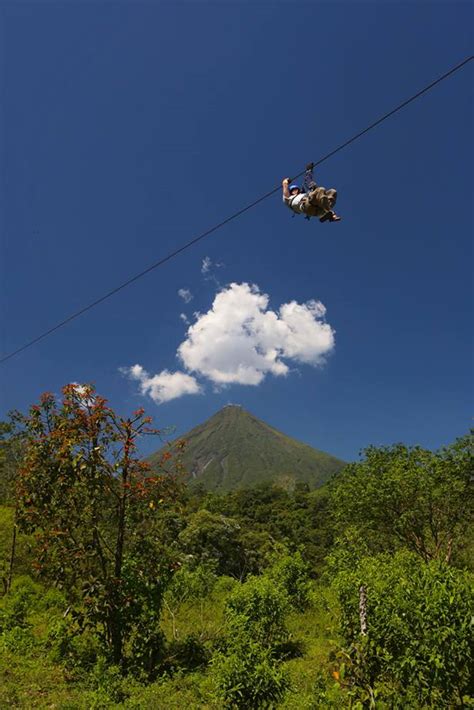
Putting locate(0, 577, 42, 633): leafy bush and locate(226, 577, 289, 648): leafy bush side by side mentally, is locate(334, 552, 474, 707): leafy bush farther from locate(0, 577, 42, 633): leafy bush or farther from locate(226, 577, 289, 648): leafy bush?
locate(0, 577, 42, 633): leafy bush

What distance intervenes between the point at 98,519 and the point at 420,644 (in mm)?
5480

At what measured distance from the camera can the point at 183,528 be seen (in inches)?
1152

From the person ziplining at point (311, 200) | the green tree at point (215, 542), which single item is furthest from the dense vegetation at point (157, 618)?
the green tree at point (215, 542)

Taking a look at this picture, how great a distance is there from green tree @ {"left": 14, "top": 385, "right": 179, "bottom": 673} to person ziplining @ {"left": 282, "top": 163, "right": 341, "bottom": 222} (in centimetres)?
482

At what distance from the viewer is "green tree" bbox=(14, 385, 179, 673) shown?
24.9 ft

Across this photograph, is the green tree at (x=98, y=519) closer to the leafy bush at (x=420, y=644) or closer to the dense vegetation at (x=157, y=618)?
the dense vegetation at (x=157, y=618)

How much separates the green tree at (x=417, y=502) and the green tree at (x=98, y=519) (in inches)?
506

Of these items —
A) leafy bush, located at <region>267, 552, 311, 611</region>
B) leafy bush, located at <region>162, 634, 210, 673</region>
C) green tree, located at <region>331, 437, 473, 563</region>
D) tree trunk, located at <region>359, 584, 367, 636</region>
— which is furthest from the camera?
green tree, located at <region>331, 437, 473, 563</region>

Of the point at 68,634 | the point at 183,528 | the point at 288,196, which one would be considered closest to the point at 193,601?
the point at 68,634

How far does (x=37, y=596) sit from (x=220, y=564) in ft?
60.8

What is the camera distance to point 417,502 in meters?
18.2

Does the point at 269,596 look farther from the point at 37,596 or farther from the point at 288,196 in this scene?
the point at 288,196

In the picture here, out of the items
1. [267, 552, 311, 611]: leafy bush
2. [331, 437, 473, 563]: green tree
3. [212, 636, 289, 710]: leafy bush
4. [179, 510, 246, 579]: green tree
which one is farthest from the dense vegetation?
[179, 510, 246, 579]: green tree

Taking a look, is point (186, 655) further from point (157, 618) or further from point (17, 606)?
point (17, 606)
